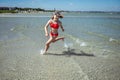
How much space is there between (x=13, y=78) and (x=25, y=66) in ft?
4.13

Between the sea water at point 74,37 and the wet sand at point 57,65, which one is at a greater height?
the wet sand at point 57,65

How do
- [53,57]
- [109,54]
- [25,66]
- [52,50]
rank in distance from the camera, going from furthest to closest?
[52,50] → [109,54] → [53,57] → [25,66]

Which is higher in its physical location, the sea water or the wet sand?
the wet sand

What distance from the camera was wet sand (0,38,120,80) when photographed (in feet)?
20.5

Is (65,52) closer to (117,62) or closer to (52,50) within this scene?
(52,50)

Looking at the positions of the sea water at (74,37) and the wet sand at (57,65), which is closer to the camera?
the wet sand at (57,65)

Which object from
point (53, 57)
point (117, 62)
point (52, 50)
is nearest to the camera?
point (117, 62)

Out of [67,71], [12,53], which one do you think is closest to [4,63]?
[12,53]

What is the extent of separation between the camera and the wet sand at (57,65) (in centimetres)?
626

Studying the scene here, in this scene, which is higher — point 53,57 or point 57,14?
point 57,14

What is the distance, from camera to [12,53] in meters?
9.48

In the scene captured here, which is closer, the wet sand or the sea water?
the wet sand

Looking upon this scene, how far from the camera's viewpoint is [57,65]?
7.44 m

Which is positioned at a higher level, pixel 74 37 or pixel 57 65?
pixel 57 65
